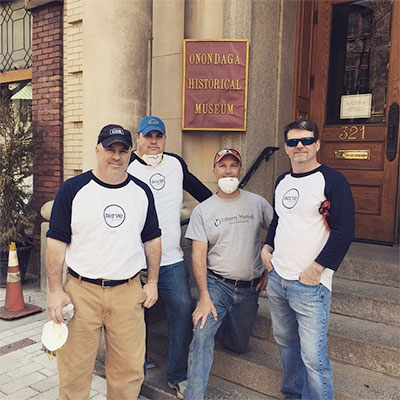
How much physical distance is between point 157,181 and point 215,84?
202 centimetres

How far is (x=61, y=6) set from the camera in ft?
20.9

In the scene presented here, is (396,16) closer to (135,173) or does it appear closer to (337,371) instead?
(135,173)

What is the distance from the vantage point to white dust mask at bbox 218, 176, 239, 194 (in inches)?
123

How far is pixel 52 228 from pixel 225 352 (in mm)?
1798

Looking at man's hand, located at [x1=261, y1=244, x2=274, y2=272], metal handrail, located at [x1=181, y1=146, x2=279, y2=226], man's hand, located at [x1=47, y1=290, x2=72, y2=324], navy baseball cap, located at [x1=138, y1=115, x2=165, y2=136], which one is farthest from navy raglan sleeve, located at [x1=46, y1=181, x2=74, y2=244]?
metal handrail, located at [x1=181, y1=146, x2=279, y2=226]

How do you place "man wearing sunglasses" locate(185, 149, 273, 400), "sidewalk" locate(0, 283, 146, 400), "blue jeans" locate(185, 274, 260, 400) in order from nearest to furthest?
"blue jeans" locate(185, 274, 260, 400) → "man wearing sunglasses" locate(185, 149, 273, 400) → "sidewalk" locate(0, 283, 146, 400)

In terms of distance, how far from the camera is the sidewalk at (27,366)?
347 centimetres

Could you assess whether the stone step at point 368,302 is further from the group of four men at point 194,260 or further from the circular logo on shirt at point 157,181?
the circular logo on shirt at point 157,181

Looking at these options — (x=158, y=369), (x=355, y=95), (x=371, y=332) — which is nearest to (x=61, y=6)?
(x=355, y=95)

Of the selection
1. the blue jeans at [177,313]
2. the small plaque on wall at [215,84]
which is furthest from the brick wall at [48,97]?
the blue jeans at [177,313]

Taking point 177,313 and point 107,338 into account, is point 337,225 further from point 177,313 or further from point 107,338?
point 107,338

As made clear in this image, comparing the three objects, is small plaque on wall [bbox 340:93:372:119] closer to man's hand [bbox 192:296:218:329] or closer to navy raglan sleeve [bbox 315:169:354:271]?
navy raglan sleeve [bbox 315:169:354:271]

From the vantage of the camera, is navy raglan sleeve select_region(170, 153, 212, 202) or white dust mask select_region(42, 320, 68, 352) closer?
white dust mask select_region(42, 320, 68, 352)

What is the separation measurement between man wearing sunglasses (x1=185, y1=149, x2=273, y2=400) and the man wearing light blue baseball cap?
193 millimetres
